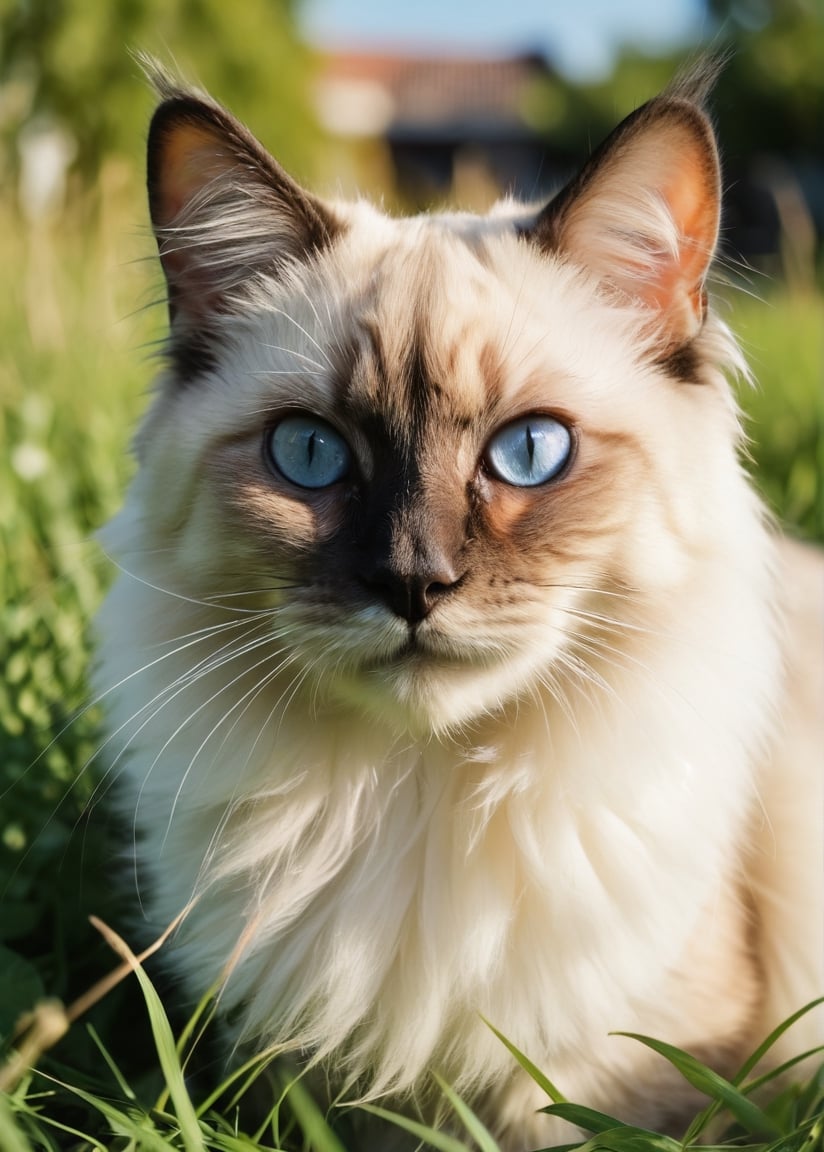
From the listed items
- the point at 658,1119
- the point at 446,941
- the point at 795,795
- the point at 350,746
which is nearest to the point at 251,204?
the point at 350,746

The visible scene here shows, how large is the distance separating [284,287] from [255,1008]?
1.18 meters

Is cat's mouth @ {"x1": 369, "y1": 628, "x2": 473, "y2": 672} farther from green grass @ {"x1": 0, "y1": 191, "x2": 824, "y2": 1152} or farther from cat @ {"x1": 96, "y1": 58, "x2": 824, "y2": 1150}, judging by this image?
green grass @ {"x1": 0, "y1": 191, "x2": 824, "y2": 1152}

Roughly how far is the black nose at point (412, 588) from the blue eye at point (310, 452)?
24cm

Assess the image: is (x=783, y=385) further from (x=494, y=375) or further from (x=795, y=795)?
(x=494, y=375)

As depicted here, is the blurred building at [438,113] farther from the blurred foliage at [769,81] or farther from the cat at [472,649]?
the cat at [472,649]

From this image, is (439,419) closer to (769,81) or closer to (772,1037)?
(772,1037)

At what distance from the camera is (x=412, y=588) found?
4.58 feet

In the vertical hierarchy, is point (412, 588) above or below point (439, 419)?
below

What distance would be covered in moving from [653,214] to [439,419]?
52 centimetres

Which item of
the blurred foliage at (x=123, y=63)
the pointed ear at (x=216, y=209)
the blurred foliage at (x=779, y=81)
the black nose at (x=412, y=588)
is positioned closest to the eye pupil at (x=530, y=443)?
the black nose at (x=412, y=588)

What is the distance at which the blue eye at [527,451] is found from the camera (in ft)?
5.13

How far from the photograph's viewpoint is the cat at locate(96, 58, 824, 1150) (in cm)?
155

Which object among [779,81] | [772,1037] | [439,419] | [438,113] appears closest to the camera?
[772,1037]

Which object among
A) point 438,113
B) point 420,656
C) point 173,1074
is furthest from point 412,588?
point 438,113
